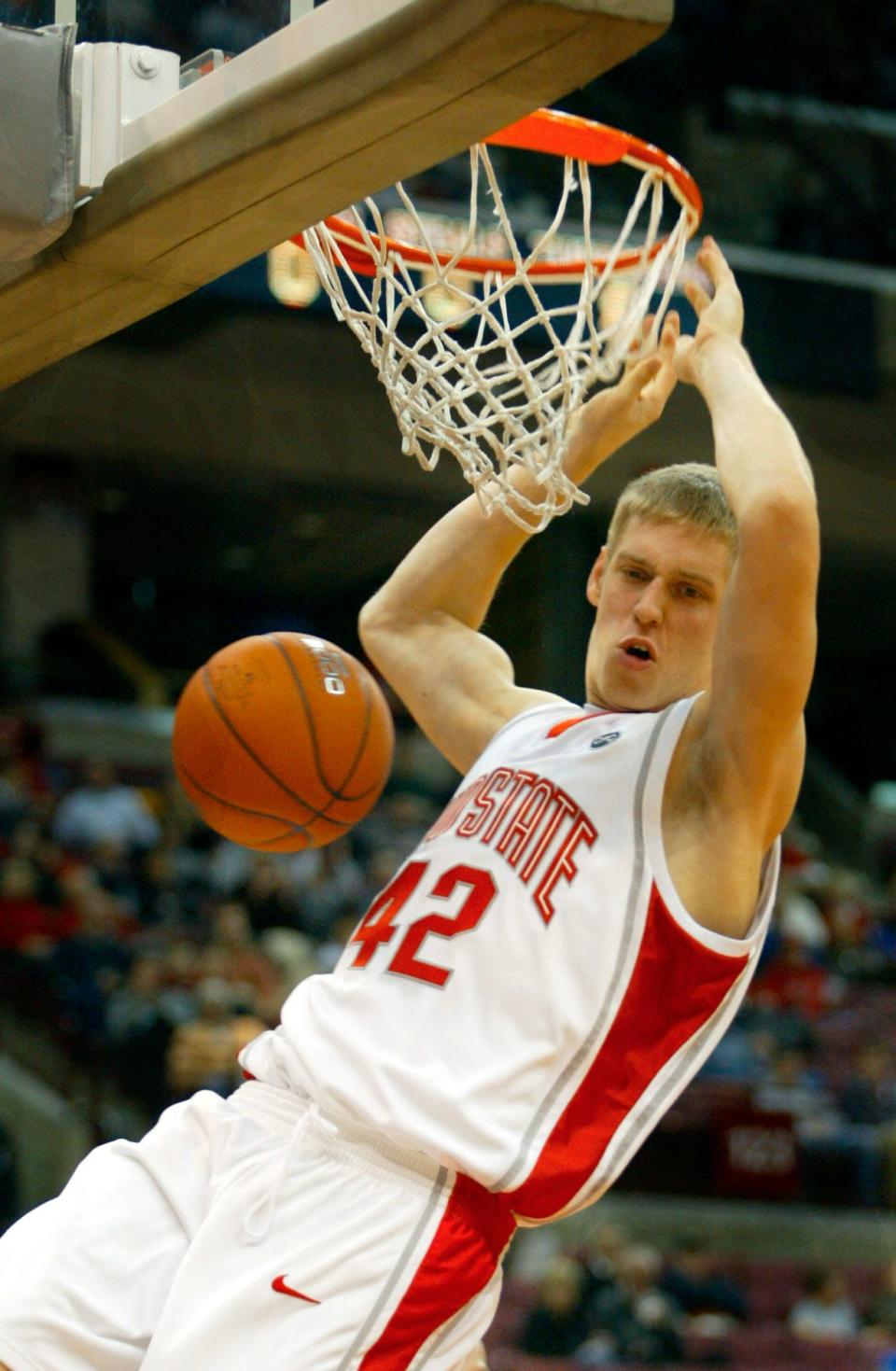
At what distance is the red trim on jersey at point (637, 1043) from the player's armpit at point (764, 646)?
21cm

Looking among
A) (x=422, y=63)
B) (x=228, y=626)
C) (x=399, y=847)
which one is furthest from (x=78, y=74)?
(x=228, y=626)

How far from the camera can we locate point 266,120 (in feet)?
7.05

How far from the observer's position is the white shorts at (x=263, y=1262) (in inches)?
88.5

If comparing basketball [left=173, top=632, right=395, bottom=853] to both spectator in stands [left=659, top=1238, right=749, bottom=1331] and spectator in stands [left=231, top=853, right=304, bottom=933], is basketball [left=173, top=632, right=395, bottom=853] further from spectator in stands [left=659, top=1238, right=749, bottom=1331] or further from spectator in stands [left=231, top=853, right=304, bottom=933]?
spectator in stands [left=231, top=853, right=304, bottom=933]

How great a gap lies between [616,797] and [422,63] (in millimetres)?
974

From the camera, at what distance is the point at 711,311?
259cm

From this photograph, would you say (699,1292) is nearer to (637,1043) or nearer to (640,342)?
(640,342)

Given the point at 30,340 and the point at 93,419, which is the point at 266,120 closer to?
the point at 30,340

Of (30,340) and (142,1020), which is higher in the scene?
(30,340)

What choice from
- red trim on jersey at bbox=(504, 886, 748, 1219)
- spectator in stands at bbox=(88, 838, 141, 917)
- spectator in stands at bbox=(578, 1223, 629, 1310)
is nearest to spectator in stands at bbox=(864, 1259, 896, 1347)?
spectator in stands at bbox=(578, 1223, 629, 1310)

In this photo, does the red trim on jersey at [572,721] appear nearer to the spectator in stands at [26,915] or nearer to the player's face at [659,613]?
the player's face at [659,613]

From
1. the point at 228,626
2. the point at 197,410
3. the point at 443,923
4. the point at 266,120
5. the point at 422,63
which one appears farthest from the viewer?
the point at 228,626

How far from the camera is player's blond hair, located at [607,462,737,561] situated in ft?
8.60

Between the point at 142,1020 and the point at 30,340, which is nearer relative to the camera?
the point at 30,340
